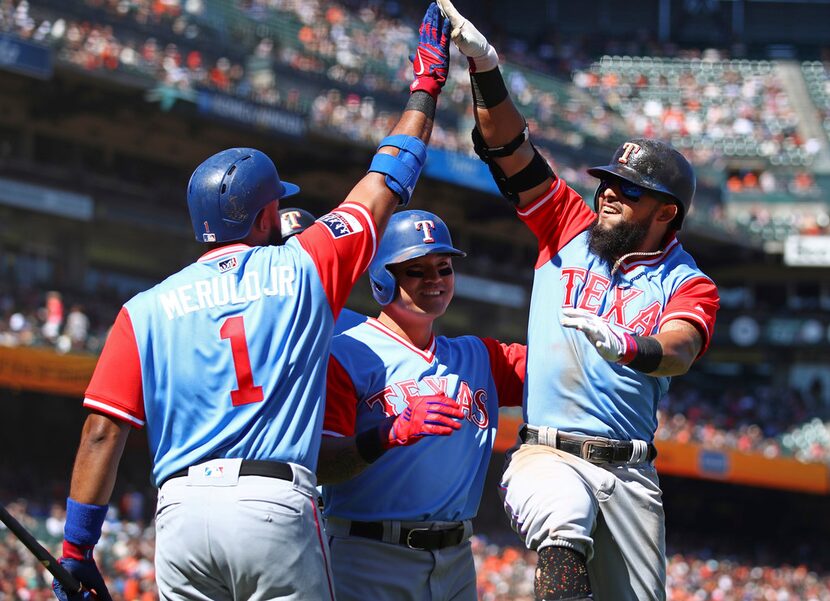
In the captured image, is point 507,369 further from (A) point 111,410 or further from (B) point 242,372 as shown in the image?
(A) point 111,410

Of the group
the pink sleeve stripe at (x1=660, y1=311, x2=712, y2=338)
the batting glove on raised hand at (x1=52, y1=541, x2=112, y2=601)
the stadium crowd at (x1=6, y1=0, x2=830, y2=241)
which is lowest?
the batting glove on raised hand at (x1=52, y1=541, x2=112, y2=601)

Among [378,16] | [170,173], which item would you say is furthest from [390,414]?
[378,16]

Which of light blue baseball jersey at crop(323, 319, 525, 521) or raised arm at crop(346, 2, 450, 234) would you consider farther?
light blue baseball jersey at crop(323, 319, 525, 521)

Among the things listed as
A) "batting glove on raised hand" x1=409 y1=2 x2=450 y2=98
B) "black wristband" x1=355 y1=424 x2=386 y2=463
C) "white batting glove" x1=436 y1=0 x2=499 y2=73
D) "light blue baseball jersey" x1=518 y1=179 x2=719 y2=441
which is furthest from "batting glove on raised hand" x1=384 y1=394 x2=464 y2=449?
"white batting glove" x1=436 y1=0 x2=499 y2=73

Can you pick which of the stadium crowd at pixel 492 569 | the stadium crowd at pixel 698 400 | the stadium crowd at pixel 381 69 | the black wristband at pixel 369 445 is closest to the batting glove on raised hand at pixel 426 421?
the black wristband at pixel 369 445

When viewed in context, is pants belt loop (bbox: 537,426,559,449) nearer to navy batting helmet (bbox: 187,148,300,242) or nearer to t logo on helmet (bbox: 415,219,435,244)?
t logo on helmet (bbox: 415,219,435,244)

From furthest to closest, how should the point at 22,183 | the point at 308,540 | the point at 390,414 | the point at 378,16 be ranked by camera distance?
the point at 378,16 < the point at 22,183 < the point at 390,414 < the point at 308,540

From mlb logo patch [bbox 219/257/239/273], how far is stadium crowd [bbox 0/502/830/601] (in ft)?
29.0

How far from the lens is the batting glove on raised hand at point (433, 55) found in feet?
13.6

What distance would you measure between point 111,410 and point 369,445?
0.85 metres

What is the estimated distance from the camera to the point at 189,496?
3482 millimetres

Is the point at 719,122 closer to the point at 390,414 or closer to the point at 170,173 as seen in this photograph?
the point at 170,173

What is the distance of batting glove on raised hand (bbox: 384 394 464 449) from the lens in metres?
3.75

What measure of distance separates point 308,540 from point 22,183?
59.5ft
